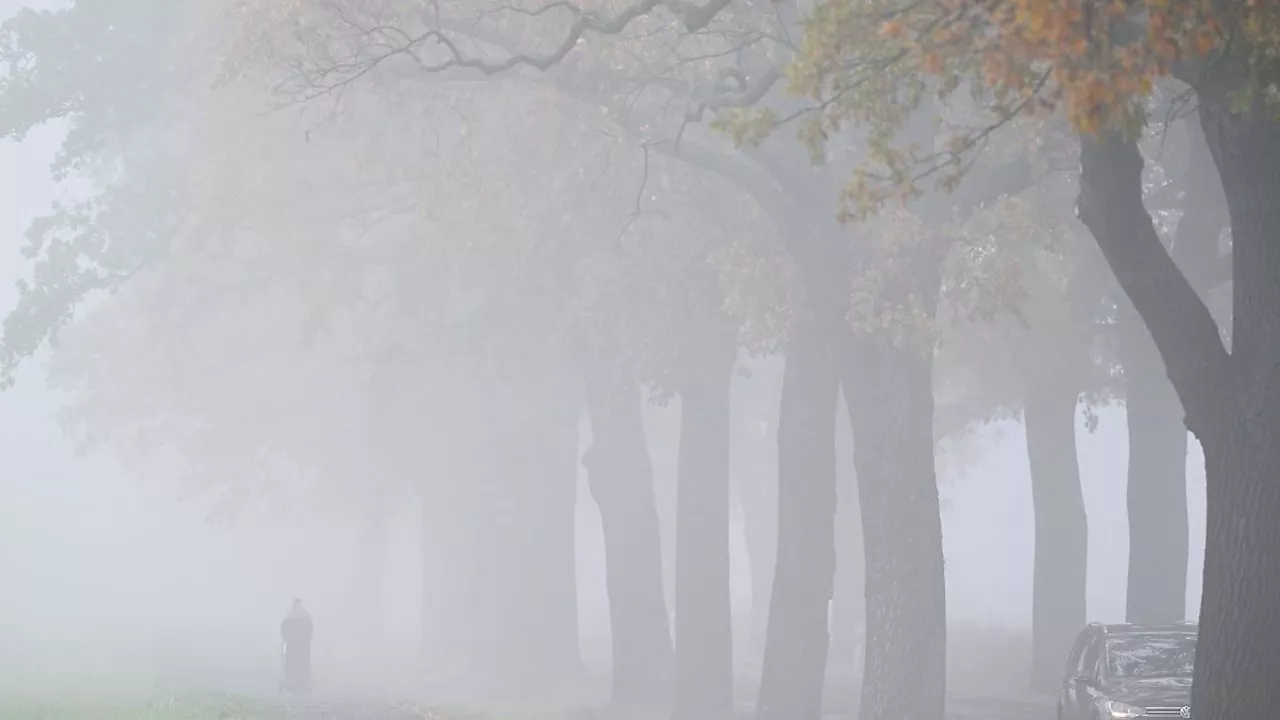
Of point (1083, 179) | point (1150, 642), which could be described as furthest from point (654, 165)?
point (1083, 179)

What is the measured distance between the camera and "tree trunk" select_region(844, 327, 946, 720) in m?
18.5

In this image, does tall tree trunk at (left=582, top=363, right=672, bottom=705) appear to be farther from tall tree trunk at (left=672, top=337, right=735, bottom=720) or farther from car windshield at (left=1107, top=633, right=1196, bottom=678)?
car windshield at (left=1107, top=633, right=1196, bottom=678)

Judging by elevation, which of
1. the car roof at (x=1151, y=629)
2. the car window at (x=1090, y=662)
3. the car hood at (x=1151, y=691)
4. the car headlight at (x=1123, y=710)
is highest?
the car roof at (x=1151, y=629)

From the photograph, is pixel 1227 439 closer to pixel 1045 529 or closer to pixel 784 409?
pixel 784 409

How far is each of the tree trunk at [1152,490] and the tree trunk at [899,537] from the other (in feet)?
35.0

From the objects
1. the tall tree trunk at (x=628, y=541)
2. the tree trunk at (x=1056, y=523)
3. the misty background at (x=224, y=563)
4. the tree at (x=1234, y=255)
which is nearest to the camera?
the tree at (x=1234, y=255)

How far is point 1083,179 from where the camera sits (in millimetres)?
13195

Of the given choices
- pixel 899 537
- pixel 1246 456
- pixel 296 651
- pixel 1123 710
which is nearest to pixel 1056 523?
pixel 296 651

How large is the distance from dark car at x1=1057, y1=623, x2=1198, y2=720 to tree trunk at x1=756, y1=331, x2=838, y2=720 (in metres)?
3.22

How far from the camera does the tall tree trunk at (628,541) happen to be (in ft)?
98.6

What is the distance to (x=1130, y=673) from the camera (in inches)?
790

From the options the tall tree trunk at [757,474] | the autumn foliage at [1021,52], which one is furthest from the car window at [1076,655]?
the tall tree trunk at [757,474]

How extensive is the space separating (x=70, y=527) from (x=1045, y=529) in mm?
86104

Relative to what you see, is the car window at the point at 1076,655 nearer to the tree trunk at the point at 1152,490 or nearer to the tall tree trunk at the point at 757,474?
the tree trunk at the point at 1152,490
